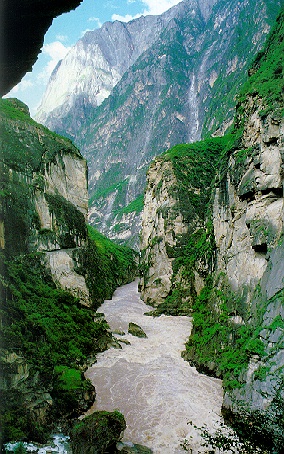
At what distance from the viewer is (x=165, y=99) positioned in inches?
6304

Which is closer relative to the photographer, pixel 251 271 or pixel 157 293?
pixel 251 271

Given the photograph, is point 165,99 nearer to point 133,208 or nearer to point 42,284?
point 133,208

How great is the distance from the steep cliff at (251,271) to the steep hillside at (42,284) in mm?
9108

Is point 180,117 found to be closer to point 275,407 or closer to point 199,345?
point 199,345

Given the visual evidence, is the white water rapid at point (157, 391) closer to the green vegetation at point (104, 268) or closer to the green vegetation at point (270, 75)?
the green vegetation at point (104, 268)

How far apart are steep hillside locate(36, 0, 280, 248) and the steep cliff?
8459cm

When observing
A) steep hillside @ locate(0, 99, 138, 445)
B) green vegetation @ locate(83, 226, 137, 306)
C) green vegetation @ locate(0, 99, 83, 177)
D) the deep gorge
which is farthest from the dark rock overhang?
green vegetation @ locate(83, 226, 137, 306)

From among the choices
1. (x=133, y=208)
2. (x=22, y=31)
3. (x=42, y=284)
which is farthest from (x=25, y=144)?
(x=133, y=208)

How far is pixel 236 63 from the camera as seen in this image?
119312mm

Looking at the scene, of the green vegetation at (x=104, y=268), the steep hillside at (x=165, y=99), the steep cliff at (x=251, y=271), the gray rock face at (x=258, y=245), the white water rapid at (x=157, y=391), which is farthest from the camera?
the steep hillside at (x=165, y=99)

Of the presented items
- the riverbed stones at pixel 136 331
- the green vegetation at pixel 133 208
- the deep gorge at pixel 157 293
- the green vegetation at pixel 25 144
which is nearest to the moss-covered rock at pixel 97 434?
the deep gorge at pixel 157 293

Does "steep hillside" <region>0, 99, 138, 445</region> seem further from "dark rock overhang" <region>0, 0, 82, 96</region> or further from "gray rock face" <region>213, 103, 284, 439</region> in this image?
"dark rock overhang" <region>0, 0, 82, 96</region>

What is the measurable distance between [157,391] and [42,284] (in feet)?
43.6

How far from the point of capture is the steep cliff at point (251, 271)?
55.6 ft
